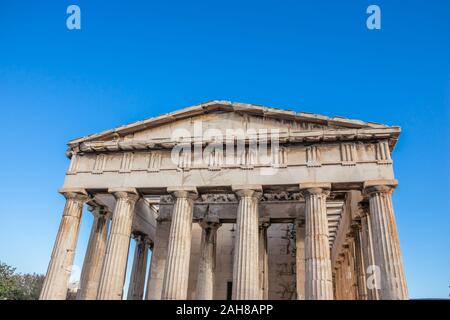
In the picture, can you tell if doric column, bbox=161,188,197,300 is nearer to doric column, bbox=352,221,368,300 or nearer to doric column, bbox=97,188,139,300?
doric column, bbox=97,188,139,300

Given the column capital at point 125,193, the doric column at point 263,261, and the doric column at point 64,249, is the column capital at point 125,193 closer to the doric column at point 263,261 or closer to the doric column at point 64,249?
the doric column at point 64,249

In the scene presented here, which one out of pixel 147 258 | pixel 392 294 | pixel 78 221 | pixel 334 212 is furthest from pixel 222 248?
pixel 392 294

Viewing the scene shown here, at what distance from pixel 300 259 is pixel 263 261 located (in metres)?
1.87

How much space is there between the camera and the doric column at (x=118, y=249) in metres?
15.2

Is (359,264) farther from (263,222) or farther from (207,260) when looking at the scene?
(207,260)

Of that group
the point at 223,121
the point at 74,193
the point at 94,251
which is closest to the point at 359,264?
the point at 223,121

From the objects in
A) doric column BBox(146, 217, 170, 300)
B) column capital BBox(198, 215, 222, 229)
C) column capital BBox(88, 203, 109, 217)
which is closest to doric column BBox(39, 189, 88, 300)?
column capital BBox(88, 203, 109, 217)

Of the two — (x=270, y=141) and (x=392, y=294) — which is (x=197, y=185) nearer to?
(x=270, y=141)

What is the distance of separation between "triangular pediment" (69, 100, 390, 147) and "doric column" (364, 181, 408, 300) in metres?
2.98

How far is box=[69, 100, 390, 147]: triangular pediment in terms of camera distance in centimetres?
1620

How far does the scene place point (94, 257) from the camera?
61.4ft

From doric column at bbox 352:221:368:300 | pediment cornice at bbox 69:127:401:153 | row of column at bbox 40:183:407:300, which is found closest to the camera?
row of column at bbox 40:183:407:300

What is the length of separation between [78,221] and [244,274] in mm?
8476
